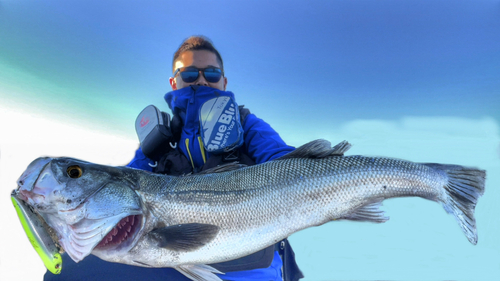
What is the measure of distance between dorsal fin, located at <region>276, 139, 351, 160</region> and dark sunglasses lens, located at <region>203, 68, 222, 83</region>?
143 centimetres

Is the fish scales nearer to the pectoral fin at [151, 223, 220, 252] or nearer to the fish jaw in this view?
the pectoral fin at [151, 223, 220, 252]

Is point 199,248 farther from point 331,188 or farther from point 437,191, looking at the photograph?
point 437,191

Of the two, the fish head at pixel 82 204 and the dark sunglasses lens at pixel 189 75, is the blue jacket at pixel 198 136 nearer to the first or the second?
the dark sunglasses lens at pixel 189 75

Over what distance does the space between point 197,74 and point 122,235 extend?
169 cm

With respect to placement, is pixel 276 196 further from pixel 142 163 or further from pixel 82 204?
pixel 142 163

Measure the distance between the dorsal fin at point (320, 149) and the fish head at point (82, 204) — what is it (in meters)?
0.90

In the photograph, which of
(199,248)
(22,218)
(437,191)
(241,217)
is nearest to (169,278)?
(199,248)

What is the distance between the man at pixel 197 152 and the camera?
4.57 feet

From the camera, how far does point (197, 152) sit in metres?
2.05

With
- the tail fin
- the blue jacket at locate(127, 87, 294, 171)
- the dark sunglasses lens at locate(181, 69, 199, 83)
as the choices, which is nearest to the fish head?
the blue jacket at locate(127, 87, 294, 171)

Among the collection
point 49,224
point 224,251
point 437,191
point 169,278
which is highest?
point 437,191

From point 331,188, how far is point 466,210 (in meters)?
0.78

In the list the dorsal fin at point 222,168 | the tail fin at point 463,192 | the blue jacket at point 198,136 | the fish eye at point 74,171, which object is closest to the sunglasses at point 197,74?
the blue jacket at point 198,136

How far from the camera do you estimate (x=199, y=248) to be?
1172 millimetres
